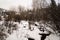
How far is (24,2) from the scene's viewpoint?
7.52ft

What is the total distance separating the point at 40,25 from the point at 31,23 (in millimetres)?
199

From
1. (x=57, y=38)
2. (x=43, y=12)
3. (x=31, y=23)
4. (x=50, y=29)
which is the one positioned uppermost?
(x=43, y=12)

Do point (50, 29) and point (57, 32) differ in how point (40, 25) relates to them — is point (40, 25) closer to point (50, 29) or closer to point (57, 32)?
Result: point (50, 29)

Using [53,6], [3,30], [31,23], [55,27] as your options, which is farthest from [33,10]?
[3,30]

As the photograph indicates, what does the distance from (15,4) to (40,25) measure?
0.73 metres

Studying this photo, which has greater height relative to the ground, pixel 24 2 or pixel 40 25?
pixel 24 2

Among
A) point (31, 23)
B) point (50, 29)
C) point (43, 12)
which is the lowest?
point (50, 29)

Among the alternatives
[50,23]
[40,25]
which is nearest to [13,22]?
[40,25]

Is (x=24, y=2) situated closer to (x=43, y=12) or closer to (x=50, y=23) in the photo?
(x=43, y=12)

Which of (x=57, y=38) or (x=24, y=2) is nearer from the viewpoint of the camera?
(x=57, y=38)

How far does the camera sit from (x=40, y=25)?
2.19 meters

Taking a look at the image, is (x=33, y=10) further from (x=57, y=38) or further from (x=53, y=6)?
(x=57, y=38)

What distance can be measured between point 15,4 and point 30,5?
1.11ft

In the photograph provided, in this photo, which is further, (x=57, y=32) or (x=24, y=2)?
(x=24, y=2)
